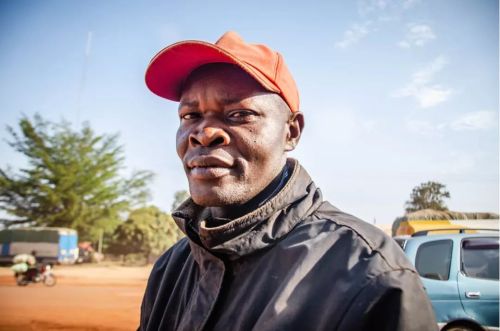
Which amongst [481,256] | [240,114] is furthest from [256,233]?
[481,256]

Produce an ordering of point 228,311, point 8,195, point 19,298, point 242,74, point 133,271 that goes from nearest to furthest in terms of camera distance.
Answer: point 228,311 < point 242,74 < point 19,298 < point 133,271 < point 8,195

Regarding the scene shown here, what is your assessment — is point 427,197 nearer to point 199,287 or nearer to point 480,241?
point 480,241

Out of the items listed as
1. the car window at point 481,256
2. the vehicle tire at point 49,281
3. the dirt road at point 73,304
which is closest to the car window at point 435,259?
the car window at point 481,256

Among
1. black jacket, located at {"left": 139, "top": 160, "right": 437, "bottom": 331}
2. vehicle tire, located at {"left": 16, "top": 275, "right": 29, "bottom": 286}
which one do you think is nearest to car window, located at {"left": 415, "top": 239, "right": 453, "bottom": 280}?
black jacket, located at {"left": 139, "top": 160, "right": 437, "bottom": 331}

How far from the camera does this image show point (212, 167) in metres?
1.42

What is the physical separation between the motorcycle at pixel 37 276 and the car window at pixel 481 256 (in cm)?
1499

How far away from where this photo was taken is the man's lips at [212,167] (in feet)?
4.63

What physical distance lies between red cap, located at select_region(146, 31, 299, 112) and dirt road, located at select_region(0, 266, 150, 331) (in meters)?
7.88

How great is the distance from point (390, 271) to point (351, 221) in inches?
10.0

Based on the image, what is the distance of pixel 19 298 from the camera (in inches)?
455

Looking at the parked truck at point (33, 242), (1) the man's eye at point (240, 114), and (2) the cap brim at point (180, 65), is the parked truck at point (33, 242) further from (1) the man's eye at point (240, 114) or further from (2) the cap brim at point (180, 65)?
(1) the man's eye at point (240, 114)

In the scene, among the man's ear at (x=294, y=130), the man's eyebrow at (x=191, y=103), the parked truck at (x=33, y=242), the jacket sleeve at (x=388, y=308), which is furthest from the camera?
the parked truck at (x=33, y=242)

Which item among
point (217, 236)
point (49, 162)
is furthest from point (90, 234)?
point (217, 236)

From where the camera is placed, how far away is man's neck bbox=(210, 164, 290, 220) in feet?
4.92
